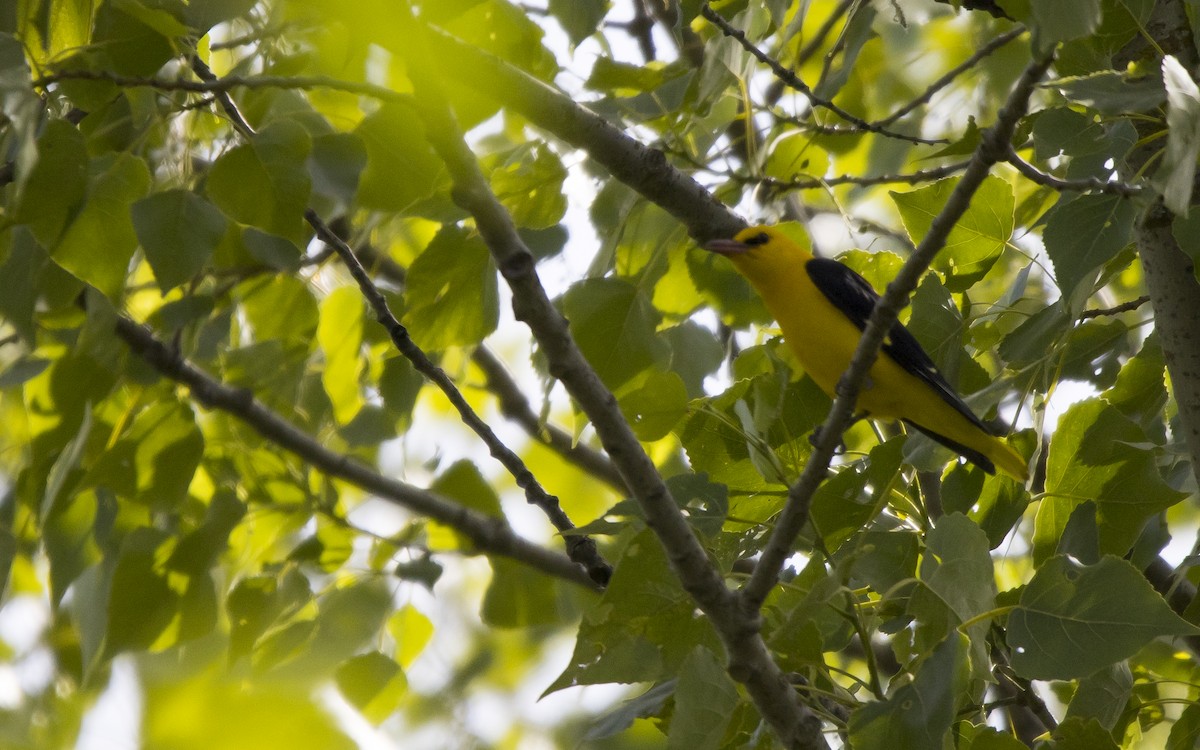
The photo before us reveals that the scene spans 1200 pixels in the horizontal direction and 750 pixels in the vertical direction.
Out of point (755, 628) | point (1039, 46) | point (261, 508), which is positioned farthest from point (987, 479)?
point (261, 508)

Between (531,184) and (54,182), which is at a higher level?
(531,184)

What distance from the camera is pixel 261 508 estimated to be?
140 inches

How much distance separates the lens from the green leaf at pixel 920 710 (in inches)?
76.0

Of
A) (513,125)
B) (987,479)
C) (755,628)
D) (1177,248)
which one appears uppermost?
(513,125)

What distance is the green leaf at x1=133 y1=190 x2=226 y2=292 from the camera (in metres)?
2.35

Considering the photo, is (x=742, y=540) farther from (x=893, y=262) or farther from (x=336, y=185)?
(x=336, y=185)

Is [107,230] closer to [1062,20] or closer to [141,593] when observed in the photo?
[141,593]

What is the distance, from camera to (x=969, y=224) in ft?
9.71

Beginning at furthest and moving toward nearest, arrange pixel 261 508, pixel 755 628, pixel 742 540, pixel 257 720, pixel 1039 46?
pixel 261 508
pixel 742 540
pixel 755 628
pixel 1039 46
pixel 257 720

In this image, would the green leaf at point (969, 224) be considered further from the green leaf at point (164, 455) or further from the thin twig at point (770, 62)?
the green leaf at point (164, 455)

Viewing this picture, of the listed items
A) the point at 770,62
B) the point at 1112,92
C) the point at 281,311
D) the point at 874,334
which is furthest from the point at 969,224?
the point at 281,311

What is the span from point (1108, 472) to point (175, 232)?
210cm

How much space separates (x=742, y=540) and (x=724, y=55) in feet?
3.84

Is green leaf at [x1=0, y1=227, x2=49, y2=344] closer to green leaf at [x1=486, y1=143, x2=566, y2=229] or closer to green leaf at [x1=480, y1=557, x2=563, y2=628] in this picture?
green leaf at [x1=486, y1=143, x2=566, y2=229]
